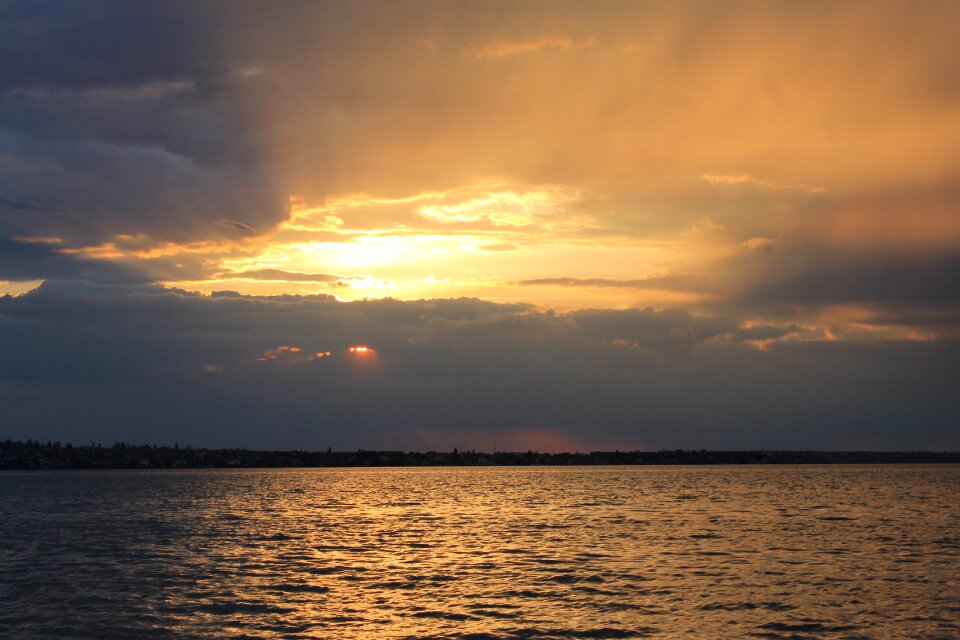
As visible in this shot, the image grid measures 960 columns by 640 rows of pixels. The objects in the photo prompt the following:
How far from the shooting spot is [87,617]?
120 ft

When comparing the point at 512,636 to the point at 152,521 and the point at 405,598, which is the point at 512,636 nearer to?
the point at 405,598

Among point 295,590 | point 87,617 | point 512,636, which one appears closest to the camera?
point 512,636

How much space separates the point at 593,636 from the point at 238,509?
8789cm

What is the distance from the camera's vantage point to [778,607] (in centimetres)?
3722

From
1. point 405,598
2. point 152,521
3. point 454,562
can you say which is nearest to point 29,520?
point 152,521

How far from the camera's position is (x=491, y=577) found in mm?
45781

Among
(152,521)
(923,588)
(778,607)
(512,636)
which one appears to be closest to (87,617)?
(512,636)

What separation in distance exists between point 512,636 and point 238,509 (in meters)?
86.8

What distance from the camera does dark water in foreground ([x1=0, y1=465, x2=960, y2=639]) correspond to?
34031 millimetres

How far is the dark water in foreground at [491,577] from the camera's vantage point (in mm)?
34031

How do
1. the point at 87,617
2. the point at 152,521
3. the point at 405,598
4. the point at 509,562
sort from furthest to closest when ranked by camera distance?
the point at 152,521 → the point at 509,562 → the point at 405,598 → the point at 87,617

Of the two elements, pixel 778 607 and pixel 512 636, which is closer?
pixel 512 636

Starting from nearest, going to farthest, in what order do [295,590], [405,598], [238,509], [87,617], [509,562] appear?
[87,617] → [405,598] → [295,590] → [509,562] → [238,509]

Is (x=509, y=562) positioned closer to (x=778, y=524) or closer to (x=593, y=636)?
(x=593, y=636)
